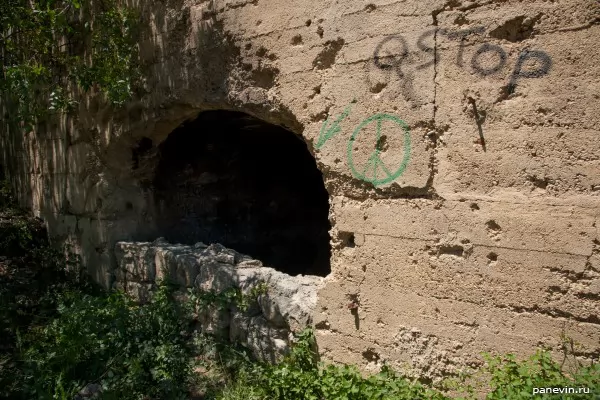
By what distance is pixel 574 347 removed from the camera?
2.68 m

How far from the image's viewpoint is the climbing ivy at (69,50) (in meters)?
4.55

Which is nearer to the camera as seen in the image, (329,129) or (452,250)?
(452,250)

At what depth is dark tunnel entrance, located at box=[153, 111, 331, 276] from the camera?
18.5ft

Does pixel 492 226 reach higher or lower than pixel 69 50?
lower

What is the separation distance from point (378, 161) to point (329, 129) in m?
0.41

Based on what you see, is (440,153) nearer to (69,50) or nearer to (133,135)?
(133,135)

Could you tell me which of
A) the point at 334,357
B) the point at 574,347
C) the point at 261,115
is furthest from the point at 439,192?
the point at 261,115

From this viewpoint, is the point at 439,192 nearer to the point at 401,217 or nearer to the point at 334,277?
the point at 401,217

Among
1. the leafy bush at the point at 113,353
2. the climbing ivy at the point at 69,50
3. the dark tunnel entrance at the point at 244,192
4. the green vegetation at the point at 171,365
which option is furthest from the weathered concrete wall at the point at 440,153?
the dark tunnel entrance at the point at 244,192

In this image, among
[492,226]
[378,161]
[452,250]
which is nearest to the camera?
[492,226]

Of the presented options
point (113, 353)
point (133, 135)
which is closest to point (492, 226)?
point (113, 353)

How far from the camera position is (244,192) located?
6.29m

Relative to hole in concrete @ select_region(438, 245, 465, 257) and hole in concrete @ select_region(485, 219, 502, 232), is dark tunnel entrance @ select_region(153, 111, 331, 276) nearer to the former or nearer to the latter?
hole in concrete @ select_region(438, 245, 465, 257)

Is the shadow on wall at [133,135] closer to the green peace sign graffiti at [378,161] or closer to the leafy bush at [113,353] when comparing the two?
the green peace sign graffiti at [378,161]
